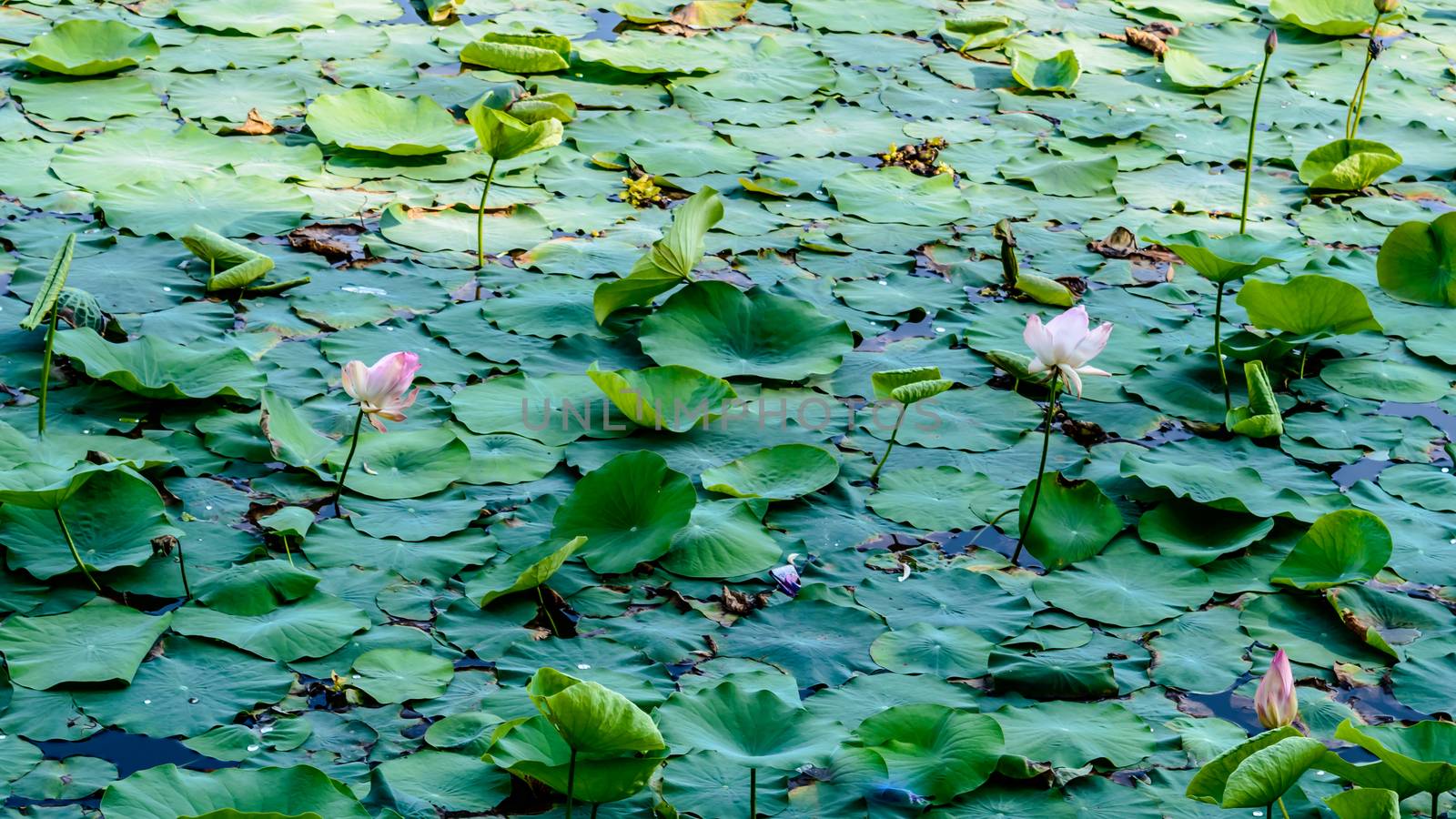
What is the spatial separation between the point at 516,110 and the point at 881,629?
101 inches

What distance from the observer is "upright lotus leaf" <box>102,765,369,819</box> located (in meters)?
1.98

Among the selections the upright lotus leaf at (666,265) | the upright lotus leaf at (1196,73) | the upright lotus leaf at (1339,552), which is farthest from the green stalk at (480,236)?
the upright lotus leaf at (1196,73)

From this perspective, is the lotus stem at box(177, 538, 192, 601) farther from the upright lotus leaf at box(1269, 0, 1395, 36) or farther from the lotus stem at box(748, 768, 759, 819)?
the upright lotus leaf at box(1269, 0, 1395, 36)

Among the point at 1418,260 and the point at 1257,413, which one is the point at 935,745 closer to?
the point at 1257,413

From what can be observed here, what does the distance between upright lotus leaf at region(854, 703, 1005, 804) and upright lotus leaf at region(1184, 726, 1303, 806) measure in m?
0.33

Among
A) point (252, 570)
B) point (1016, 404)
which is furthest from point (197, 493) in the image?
point (1016, 404)

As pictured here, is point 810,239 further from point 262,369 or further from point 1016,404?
point 262,369

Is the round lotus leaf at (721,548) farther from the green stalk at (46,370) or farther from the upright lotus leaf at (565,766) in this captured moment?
the green stalk at (46,370)

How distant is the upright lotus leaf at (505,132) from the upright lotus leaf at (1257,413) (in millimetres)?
1904

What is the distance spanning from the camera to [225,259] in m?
3.68

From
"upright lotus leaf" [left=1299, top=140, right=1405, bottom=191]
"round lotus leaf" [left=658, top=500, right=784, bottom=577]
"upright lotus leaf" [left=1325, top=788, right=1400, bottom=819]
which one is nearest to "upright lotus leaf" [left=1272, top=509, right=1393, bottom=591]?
"upright lotus leaf" [left=1325, top=788, right=1400, bottom=819]

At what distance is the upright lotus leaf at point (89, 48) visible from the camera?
4.79m

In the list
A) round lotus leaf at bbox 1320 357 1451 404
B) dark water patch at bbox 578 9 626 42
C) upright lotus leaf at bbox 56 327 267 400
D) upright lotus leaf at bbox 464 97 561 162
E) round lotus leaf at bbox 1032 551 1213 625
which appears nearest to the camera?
round lotus leaf at bbox 1032 551 1213 625

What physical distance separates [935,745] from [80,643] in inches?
56.6
